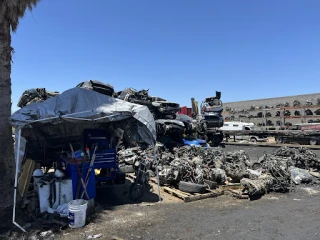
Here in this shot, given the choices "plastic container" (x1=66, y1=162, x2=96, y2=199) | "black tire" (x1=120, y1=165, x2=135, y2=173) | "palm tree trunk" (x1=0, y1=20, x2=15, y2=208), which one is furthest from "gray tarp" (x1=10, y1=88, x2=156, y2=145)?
"black tire" (x1=120, y1=165, x2=135, y2=173)

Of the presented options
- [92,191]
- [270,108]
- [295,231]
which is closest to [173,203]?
[92,191]

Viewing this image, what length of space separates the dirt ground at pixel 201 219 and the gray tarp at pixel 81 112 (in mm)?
1990

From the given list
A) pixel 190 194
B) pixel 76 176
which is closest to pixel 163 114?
pixel 190 194

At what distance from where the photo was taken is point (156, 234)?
5039mm

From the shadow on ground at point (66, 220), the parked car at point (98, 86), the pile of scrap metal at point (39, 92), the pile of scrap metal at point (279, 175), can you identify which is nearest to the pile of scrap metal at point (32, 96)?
the pile of scrap metal at point (39, 92)

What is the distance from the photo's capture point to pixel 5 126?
Answer: 18.5 feet

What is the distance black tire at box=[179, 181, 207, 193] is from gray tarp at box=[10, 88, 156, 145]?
1.85m

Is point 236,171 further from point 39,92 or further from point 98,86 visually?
point 39,92

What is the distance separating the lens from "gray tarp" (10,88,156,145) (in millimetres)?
6316

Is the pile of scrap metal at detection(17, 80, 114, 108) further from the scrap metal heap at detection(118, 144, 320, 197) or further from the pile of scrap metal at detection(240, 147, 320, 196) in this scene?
the pile of scrap metal at detection(240, 147, 320, 196)

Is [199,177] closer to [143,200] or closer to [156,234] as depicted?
[143,200]

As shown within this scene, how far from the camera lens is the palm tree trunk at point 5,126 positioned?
18.2 ft

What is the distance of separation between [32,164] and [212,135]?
19654 millimetres

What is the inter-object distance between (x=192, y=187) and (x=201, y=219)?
216 centimetres
